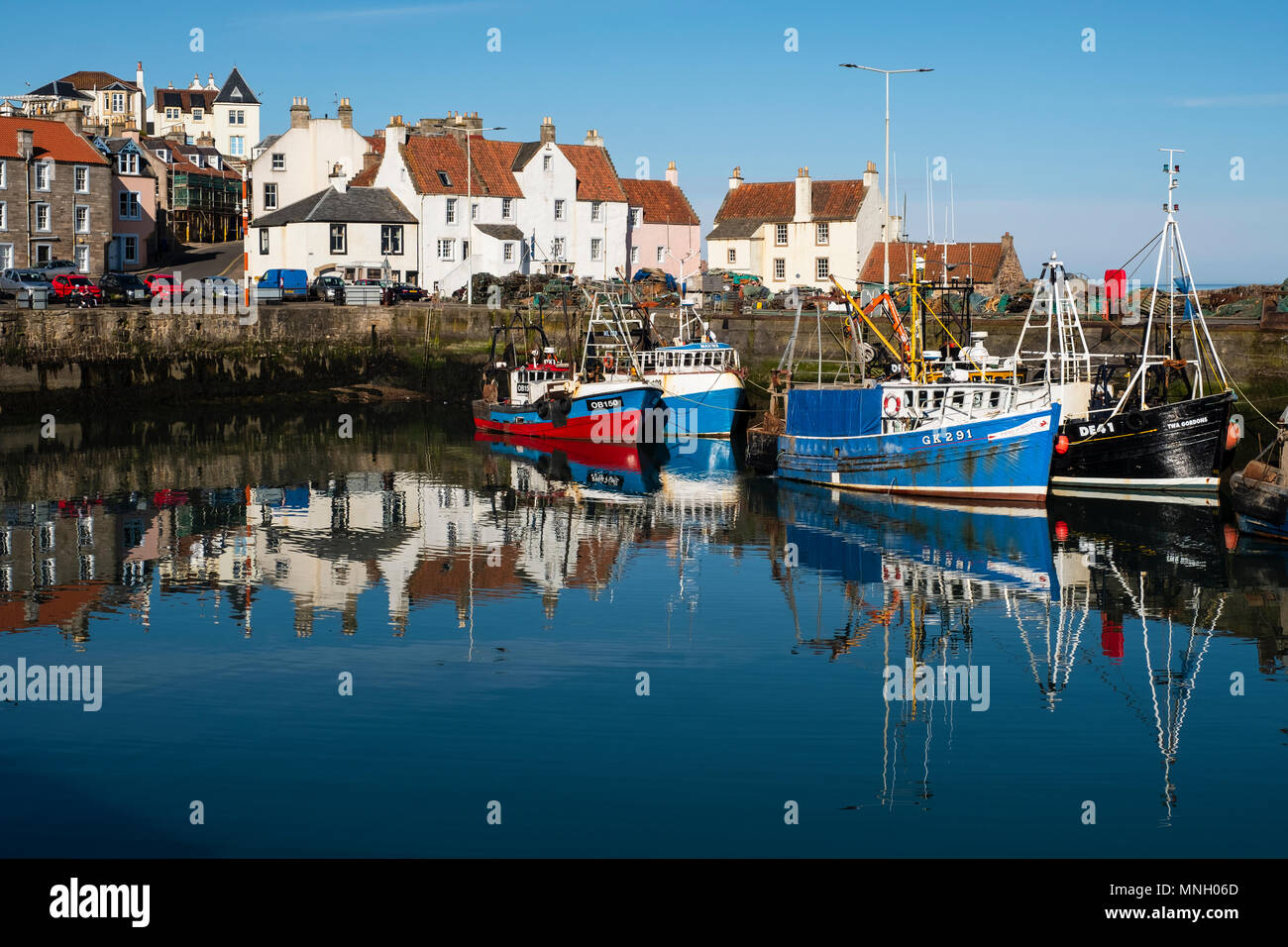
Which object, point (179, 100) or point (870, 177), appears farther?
point (179, 100)

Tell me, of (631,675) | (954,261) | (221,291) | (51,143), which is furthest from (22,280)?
(631,675)

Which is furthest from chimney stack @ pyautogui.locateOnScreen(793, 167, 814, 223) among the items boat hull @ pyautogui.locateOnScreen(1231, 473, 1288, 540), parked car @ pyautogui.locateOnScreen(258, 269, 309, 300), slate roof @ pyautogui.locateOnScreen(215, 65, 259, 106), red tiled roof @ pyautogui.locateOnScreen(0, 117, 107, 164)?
slate roof @ pyautogui.locateOnScreen(215, 65, 259, 106)

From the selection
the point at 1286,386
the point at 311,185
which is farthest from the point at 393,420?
the point at 1286,386

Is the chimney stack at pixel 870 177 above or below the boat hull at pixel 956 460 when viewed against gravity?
above

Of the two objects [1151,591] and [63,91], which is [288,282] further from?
[63,91]

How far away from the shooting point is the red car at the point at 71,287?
55906 mm

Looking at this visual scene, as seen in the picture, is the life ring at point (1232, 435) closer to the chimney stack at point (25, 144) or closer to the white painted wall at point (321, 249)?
the white painted wall at point (321, 249)

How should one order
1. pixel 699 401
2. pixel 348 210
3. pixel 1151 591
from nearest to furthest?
pixel 1151 591, pixel 699 401, pixel 348 210

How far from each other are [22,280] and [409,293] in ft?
52.2

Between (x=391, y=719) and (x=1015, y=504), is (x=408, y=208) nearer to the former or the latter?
(x=1015, y=504)

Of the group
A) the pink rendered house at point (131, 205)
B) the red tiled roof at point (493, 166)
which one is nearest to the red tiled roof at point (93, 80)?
the pink rendered house at point (131, 205)

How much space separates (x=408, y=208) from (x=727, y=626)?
4992 centimetres

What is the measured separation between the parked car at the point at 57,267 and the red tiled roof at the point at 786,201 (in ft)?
A: 113

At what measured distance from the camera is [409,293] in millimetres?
63281
